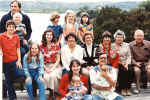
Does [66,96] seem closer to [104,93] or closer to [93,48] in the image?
[104,93]

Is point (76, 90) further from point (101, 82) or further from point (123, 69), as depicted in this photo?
point (123, 69)

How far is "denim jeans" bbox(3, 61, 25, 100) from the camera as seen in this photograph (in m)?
6.15

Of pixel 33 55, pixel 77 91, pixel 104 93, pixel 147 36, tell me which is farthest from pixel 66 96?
pixel 147 36

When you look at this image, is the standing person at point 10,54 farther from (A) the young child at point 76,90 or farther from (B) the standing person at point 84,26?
(B) the standing person at point 84,26

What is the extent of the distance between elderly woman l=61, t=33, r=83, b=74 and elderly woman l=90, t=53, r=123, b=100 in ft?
2.30

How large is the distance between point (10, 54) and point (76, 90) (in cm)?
151

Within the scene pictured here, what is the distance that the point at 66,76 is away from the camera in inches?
222

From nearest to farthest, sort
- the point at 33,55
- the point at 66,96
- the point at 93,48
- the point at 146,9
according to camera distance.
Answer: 1. the point at 66,96
2. the point at 33,55
3. the point at 93,48
4. the point at 146,9

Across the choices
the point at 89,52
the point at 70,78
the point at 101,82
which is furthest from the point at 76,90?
the point at 89,52

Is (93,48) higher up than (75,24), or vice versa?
(75,24)

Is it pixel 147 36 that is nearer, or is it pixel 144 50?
pixel 144 50

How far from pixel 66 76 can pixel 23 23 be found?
1869mm

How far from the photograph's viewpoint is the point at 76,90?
5.54 metres

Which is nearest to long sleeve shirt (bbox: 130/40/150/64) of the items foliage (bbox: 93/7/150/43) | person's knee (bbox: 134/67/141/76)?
person's knee (bbox: 134/67/141/76)
